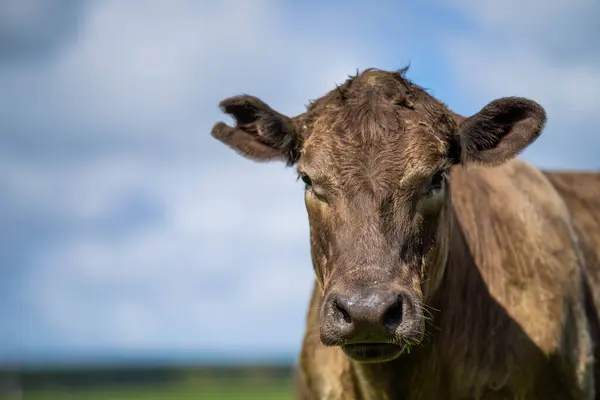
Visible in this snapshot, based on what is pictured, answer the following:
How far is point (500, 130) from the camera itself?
657cm

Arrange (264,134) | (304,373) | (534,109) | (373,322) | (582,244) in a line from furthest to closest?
(582,244)
(304,373)
(264,134)
(534,109)
(373,322)

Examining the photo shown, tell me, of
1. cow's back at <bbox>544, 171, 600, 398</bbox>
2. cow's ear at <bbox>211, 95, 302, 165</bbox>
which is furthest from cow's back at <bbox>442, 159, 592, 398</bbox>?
cow's ear at <bbox>211, 95, 302, 165</bbox>

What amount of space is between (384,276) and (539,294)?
1896 millimetres

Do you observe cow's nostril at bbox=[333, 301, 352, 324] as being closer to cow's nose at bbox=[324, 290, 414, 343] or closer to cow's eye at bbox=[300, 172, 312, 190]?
cow's nose at bbox=[324, 290, 414, 343]

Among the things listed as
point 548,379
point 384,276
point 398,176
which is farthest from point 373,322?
point 548,379

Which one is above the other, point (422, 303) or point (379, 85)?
point (379, 85)

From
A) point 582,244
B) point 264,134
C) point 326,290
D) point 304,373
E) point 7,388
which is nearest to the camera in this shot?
point 326,290

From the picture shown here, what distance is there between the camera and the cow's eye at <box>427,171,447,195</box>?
616 centimetres

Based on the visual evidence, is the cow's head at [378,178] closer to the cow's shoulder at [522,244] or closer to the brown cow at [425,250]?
the brown cow at [425,250]

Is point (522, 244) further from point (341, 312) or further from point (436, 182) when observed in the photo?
point (341, 312)

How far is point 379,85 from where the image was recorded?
6.52 metres

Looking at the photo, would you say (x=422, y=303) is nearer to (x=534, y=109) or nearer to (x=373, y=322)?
(x=373, y=322)

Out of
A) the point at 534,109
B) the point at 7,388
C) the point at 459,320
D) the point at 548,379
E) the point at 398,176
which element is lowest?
the point at 548,379

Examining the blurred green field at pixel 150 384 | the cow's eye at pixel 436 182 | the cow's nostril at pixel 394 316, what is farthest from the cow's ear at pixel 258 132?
the blurred green field at pixel 150 384
